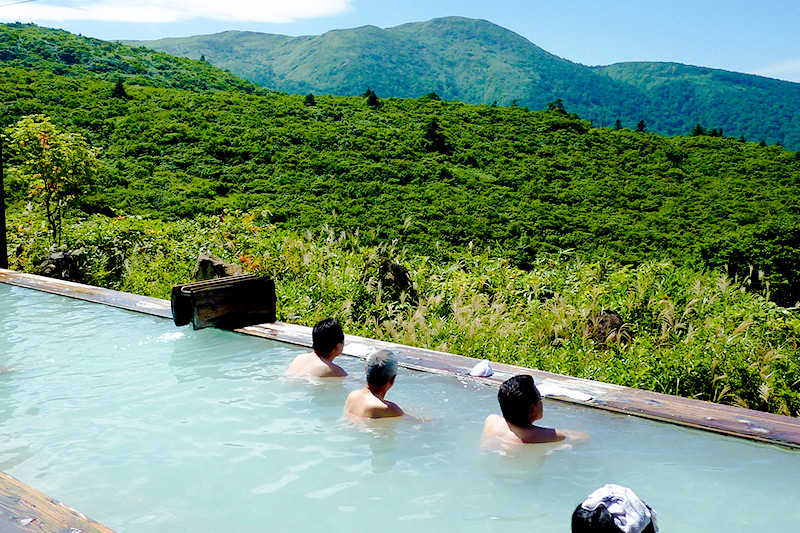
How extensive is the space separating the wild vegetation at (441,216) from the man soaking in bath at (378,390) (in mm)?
1735

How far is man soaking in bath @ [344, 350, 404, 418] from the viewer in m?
4.05

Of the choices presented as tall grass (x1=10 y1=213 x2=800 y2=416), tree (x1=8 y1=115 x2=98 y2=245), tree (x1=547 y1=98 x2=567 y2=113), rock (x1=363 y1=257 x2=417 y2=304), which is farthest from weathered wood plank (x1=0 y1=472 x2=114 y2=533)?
tree (x1=547 y1=98 x2=567 y2=113)

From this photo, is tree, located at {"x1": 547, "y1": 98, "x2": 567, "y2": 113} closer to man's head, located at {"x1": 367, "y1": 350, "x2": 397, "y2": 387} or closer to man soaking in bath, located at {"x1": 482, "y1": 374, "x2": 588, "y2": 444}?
man's head, located at {"x1": 367, "y1": 350, "x2": 397, "y2": 387}

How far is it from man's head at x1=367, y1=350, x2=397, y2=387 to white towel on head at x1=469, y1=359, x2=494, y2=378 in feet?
2.37

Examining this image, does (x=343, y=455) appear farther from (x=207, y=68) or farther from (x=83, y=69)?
(x=207, y=68)

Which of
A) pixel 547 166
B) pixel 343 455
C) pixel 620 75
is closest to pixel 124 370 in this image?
pixel 343 455

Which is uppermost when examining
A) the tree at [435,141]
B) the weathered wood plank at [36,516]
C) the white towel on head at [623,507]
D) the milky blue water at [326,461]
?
the tree at [435,141]

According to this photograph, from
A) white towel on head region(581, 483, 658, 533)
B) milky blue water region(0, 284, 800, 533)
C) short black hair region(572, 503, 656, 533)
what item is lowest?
milky blue water region(0, 284, 800, 533)

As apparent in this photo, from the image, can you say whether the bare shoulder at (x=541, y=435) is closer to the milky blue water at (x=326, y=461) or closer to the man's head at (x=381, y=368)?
the milky blue water at (x=326, y=461)

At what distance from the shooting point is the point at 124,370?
5176mm

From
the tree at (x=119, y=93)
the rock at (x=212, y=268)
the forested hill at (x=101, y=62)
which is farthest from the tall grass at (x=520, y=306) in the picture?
the forested hill at (x=101, y=62)

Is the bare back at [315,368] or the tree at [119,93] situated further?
the tree at [119,93]

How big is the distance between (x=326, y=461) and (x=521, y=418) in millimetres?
1054

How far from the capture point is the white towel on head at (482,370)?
4.57m
